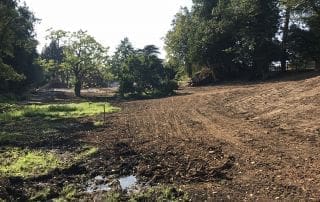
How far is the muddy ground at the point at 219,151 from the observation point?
10438mm

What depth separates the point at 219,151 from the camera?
45.8 ft

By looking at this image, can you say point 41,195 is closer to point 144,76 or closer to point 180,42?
point 144,76

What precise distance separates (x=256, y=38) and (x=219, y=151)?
2522 cm

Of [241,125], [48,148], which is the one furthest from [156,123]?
[48,148]

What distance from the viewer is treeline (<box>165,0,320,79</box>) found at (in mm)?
35906

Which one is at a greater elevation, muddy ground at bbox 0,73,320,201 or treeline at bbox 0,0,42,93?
treeline at bbox 0,0,42,93

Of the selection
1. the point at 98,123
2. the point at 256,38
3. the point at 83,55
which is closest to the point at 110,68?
the point at 83,55

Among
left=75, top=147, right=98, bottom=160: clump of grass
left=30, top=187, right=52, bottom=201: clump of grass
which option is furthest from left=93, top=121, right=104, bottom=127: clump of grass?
left=30, top=187, right=52, bottom=201: clump of grass

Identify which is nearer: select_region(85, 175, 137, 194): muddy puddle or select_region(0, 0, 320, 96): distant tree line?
select_region(85, 175, 137, 194): muddy puddle

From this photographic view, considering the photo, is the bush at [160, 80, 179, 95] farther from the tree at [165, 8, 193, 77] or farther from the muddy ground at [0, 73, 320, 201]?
the muddy ground at [0, 73, 320, 201]

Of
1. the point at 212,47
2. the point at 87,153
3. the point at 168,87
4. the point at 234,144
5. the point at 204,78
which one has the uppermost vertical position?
the point at 212,47

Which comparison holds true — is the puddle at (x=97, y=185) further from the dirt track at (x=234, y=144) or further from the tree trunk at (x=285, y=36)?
the tree trunk at (x=285, y=36)

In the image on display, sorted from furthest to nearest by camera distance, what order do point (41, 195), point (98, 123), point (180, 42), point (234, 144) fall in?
point (180, 42) → point (98, 123) → point (234, 144) → point (41, 195)

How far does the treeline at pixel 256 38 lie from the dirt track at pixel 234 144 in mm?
11729
